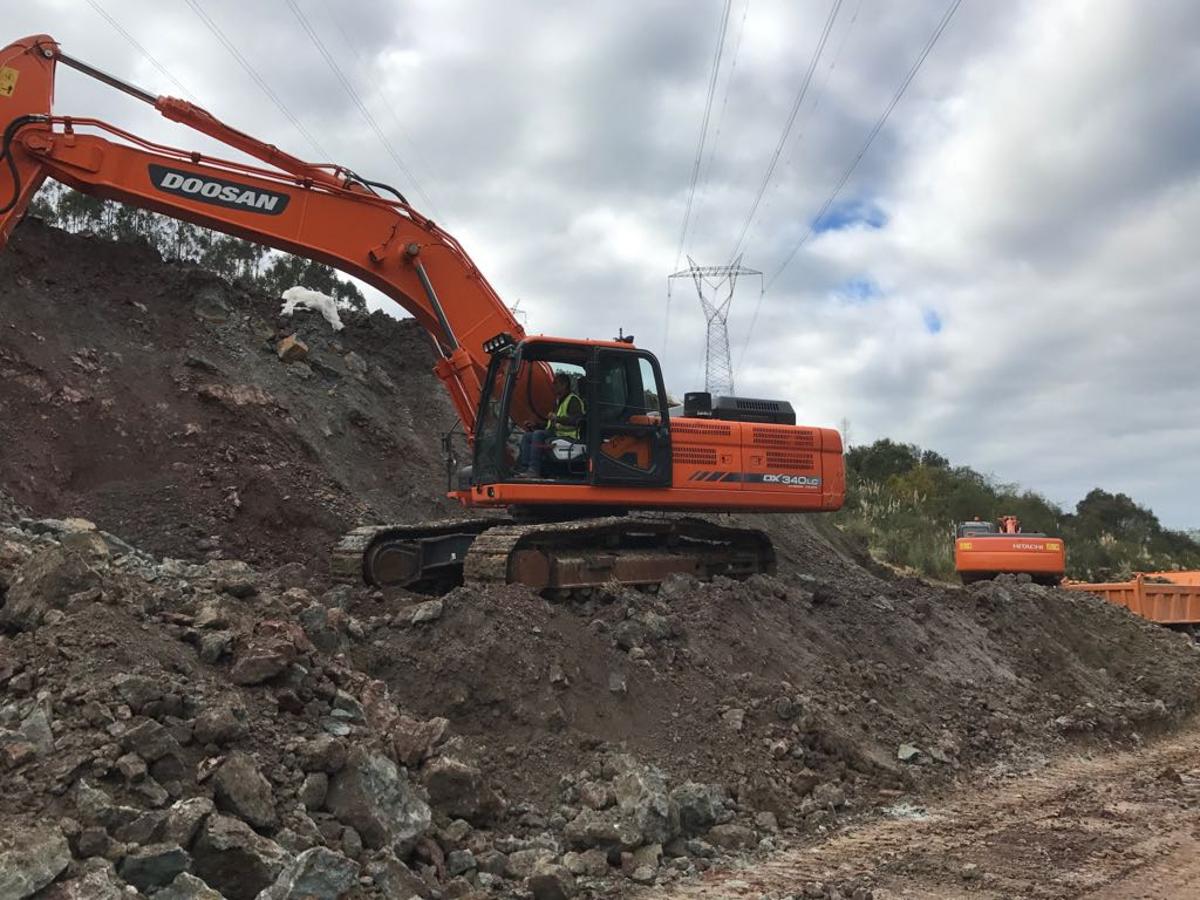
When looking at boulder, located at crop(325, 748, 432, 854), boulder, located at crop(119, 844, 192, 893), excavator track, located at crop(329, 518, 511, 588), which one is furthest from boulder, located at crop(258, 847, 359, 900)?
excavator track, located at crop(329, 518, 511, 588)

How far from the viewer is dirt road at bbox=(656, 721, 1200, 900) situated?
16.2 feet

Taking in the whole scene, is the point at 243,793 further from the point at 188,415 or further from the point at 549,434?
the point at 188,415

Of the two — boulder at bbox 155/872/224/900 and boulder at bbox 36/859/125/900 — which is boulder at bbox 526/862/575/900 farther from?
boulder at bbox 36/859/125/900

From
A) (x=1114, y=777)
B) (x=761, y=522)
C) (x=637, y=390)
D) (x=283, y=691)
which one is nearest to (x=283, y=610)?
(x=283, y=691)

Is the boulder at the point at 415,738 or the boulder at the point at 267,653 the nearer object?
the boulder at the point at 267,653

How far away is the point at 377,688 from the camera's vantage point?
584 cm

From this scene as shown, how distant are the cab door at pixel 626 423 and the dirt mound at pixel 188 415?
4706 mm

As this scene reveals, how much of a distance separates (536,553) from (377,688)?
266 centimetres

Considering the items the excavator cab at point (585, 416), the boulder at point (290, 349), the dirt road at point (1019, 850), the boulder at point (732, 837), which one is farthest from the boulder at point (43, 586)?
the boulder at point (290, 349)

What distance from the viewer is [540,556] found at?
27.4 feet

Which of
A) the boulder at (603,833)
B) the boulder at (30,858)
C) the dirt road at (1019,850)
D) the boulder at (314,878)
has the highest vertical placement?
the boulder at (30,858)

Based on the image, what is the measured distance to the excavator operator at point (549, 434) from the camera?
Result: 356 inches

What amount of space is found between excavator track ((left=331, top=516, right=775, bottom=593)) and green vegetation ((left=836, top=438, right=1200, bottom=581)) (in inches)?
638

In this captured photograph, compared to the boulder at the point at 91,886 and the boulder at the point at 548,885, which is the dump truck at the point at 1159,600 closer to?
the boulder at the point at 548,885
